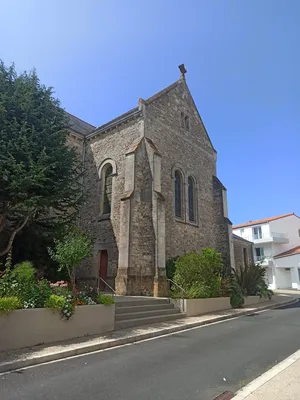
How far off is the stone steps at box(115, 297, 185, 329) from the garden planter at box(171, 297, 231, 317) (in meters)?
0.28

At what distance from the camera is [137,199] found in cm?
1504

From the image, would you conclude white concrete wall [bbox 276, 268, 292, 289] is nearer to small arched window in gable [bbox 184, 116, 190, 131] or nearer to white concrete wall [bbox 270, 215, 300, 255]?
white concrete wall [bbox 270, 215, 300, 255]

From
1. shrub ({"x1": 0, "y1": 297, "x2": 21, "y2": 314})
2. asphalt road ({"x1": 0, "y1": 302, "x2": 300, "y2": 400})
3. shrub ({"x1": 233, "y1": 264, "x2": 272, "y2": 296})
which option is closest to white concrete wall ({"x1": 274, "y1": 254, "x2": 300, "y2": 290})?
shrub ({"x1": 233, "y1": 264, "x2": 272, "y2": 296})

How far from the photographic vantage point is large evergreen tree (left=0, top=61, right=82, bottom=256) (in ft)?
33.4

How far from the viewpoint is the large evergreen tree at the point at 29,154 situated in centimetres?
1018

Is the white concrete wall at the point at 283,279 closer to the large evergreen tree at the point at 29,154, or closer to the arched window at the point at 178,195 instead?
the arched window at the point at 178,195

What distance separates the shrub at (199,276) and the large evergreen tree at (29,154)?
18.6 feet

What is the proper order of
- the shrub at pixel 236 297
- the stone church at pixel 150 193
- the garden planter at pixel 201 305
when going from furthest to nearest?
the shrub at pixel 236 297 → the stone church at pixel 150 193 → the garden planter at pixel 201 305

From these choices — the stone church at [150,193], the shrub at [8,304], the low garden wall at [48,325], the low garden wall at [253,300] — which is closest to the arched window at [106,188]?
the stone church at [150,193]

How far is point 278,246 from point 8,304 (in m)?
40.1

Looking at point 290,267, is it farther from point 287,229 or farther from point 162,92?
point 162,92

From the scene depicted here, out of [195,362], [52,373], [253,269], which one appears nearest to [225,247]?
[253,269]

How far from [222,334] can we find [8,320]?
5.71m

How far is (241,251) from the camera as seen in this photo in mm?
29844
